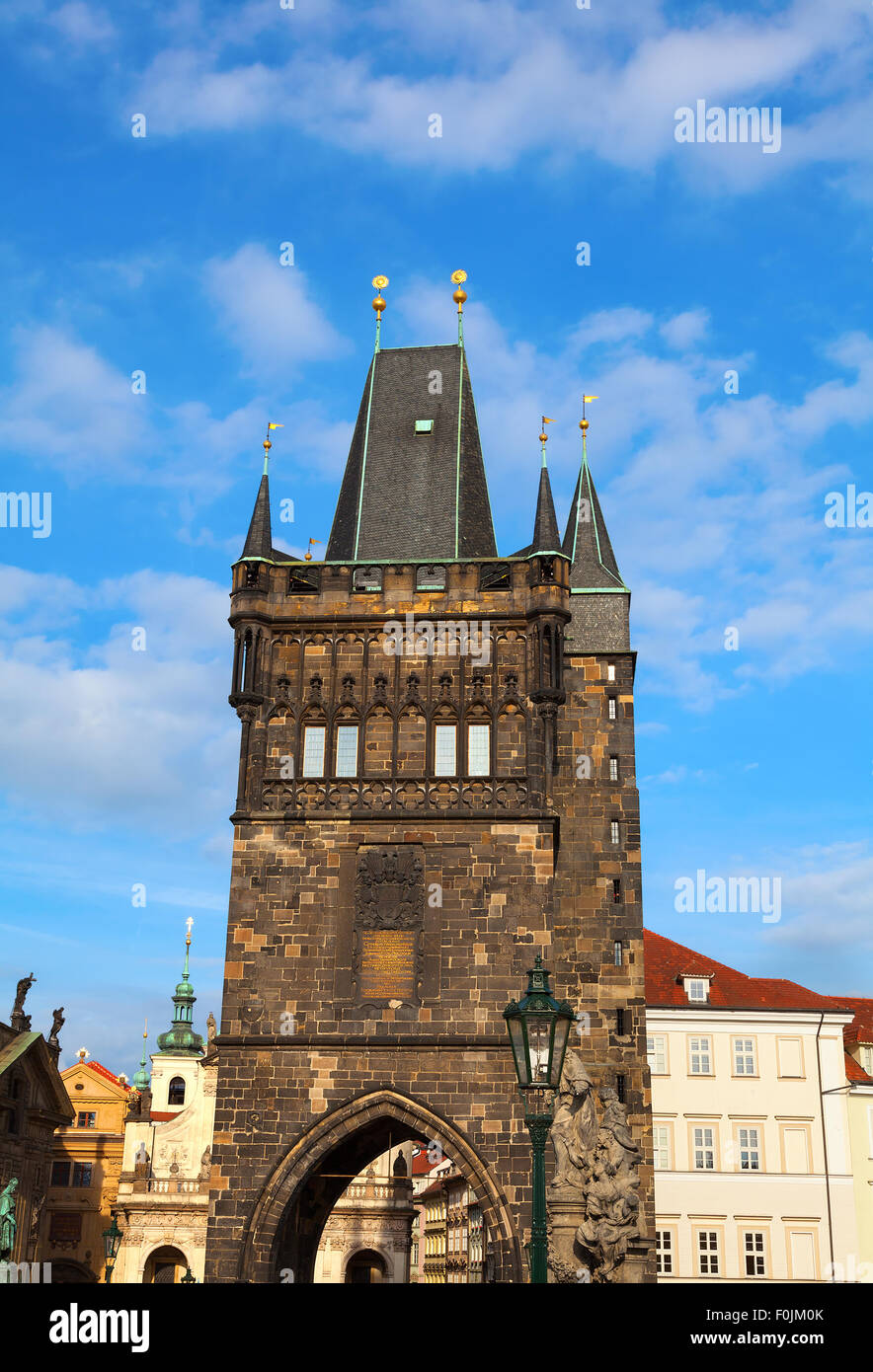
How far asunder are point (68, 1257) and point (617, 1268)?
4824 centimetres

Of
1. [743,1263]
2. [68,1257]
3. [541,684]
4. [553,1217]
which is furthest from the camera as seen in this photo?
[68,1257]

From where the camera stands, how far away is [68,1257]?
196 ft

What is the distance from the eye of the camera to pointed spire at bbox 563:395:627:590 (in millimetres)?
33000

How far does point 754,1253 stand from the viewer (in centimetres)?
3659

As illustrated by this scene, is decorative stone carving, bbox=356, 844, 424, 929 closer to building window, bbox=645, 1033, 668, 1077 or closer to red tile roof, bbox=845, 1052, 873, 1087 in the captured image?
building window, bbox=645, 1033, 668, 1077

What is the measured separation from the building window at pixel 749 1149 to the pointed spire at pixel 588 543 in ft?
50.7

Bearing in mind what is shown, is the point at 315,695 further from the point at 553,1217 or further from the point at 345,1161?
the point at 553,1217

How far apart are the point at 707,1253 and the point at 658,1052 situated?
16.7ft

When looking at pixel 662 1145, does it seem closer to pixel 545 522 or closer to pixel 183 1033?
pixel 545 522

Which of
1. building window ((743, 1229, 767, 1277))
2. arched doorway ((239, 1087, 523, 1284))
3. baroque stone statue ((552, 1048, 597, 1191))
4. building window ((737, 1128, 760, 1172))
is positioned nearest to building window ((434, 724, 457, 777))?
arched doorway ((239, 1087, 523, 1284))

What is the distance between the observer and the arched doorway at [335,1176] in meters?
24.5

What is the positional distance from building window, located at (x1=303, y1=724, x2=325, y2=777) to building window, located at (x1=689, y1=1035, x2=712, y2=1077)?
1619 cm

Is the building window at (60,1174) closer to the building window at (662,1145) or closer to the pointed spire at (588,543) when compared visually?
the building window at (662,1145)
